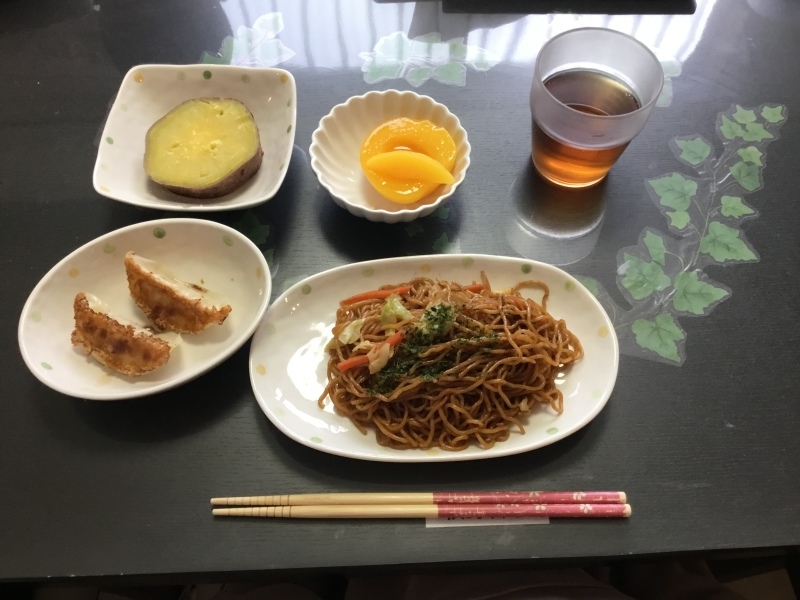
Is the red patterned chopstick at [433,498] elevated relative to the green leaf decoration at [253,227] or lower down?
lower down

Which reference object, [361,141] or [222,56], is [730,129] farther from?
[222,56]

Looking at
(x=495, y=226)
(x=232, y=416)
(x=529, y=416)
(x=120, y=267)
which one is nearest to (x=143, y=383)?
(x=232, y=416)

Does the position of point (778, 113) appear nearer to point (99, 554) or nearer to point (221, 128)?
point (221, 128)

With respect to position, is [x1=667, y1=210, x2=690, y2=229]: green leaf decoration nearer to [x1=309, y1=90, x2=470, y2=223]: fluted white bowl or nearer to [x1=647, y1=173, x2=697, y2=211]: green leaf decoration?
[x1=647, y1=173, x2=697, y2=211]: green leaf decoration

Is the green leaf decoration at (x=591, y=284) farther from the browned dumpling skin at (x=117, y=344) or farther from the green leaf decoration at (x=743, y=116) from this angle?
the browned dumpling skin at (x=117, y=344)

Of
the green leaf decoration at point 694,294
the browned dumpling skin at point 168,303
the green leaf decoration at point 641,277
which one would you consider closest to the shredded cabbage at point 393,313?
the browned dumpling skin at point 168,303
